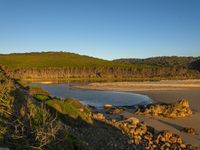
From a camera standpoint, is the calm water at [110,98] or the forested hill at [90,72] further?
the forested hill at [90,72]

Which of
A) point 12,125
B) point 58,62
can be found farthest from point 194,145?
point 58,62

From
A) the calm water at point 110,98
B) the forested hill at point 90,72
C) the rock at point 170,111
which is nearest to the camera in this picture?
the rock at point 170,111

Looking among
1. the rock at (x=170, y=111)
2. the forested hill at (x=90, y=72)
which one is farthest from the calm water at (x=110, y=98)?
the forested hill at (x=90, y=72)

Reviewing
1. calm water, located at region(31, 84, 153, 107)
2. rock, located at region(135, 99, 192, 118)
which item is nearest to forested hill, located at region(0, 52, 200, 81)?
calm water, located at region(31, 84, 153, 107)

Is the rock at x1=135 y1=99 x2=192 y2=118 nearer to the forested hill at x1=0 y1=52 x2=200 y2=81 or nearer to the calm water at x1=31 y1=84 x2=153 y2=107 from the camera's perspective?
the calm water at x1=31 y1=84 x2=153 y2=107

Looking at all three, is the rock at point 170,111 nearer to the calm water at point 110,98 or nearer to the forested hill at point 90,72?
the calm water at point 110,98

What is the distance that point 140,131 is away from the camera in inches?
830

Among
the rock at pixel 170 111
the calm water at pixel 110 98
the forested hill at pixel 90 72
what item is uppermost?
the forested hill at pixel 90 72

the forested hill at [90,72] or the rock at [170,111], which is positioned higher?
the forested hill at [90,72]

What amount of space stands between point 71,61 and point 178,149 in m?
158

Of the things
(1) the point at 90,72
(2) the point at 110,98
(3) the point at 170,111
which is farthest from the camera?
(1) the point at 90,72

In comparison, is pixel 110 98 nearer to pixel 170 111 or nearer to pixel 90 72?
pixel 170 111

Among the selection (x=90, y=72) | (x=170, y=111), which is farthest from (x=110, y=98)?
(x=90, y=72)

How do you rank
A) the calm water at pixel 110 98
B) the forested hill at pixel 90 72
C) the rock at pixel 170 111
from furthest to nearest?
1. the forested hill at pixel 90 72
2. the calm water at pixel 110 98
3. the rock at pixel 170 111
